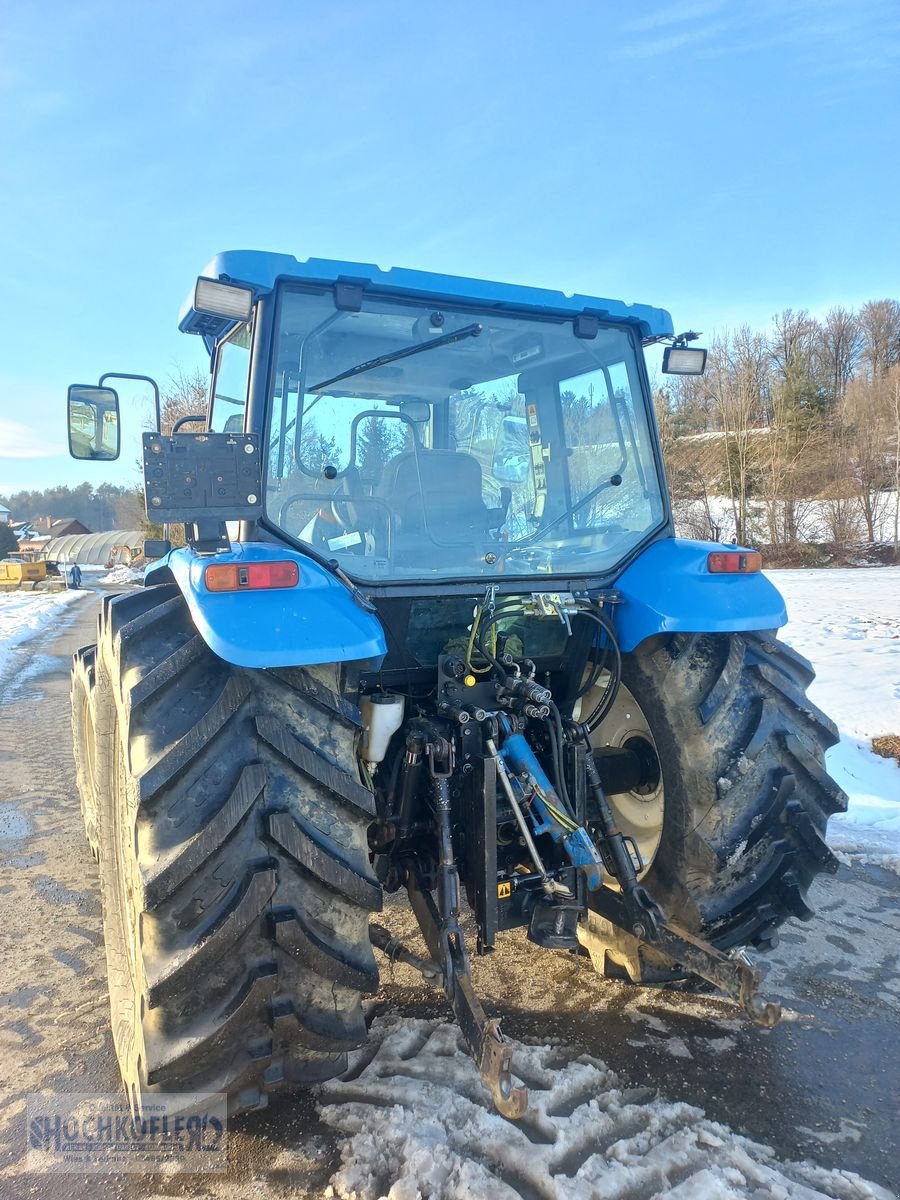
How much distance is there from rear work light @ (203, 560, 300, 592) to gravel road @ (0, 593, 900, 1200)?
149 centimetres

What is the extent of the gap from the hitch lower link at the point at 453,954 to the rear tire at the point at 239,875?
0.27 meters

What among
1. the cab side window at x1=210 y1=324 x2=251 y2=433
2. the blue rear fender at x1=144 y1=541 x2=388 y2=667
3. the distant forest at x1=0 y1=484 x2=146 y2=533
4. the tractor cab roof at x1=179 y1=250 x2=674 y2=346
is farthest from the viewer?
the distant forest at x1=0 y1=484 x2=146 y2=533

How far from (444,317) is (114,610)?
1492 mm

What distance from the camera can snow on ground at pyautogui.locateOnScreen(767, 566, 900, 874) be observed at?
4383 millimetres

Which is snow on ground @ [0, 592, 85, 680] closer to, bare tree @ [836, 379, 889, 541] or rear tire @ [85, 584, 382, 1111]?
rear tire @ [85, 584, 382, 1111]

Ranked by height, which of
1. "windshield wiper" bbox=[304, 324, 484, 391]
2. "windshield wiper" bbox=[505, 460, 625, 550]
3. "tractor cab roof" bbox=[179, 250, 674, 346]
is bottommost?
"windshield wiper" bbox=[505, 460, 625, 550]

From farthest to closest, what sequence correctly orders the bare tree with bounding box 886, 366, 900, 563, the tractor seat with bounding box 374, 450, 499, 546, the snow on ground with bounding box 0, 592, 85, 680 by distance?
the bare tree with bounding box 886, 366, 900, 563
the snow on ground with bounding box 0, 592, 85, 680
the tractor seat with bounding box 374, 450, 499, 546

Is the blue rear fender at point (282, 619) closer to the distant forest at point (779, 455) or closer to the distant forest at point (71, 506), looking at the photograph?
the distant forest at point (779, 455)

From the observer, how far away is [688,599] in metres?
2.73

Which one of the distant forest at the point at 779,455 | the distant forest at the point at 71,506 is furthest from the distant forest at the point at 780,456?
the distant forest at the point at 71,506

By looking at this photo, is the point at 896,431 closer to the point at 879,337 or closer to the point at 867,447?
the point at 867,447

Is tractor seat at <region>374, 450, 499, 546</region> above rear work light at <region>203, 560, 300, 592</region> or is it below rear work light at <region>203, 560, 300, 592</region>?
above

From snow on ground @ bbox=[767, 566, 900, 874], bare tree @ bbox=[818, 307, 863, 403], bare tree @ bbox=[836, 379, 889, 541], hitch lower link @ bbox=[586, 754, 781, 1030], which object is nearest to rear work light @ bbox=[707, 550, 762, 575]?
hitch lower link @ bbox=[586, 754, 781, 1030]

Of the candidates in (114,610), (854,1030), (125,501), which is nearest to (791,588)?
(854,1030)
